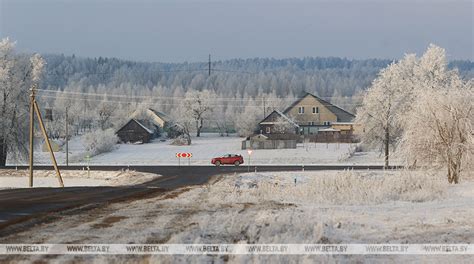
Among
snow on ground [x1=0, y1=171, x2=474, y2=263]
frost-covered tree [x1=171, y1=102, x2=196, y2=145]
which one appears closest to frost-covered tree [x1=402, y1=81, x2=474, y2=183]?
snow on ground [x1=0, y1=171, x2=474, y2=263]

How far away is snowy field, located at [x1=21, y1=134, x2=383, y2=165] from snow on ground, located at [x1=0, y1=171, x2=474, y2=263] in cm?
4380

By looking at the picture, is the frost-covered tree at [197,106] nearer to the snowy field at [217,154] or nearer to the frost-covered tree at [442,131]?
the snowy field at [217,154]

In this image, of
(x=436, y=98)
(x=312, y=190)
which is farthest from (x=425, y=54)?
(x=312, y=190)

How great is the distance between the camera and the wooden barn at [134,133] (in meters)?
104

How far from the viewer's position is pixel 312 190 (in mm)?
Answer: 22922

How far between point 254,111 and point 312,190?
10670 centimetres

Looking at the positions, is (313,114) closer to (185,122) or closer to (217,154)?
(185,122)

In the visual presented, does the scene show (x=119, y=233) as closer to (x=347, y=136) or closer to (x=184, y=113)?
(x=347, y=136)

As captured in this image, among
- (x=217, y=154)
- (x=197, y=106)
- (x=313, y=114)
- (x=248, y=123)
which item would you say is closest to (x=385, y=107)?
(x=217, y=154)

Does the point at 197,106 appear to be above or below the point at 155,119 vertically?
above

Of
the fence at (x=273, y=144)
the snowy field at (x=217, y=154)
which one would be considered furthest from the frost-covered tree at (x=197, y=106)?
the fence at (x=273, y=144)

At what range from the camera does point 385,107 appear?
197 feet

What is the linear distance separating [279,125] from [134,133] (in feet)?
89.3

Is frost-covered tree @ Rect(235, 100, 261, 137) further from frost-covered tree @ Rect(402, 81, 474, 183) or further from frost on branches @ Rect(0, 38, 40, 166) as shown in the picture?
frost-covered tree @ Rect(402, 81, 474, 183)
